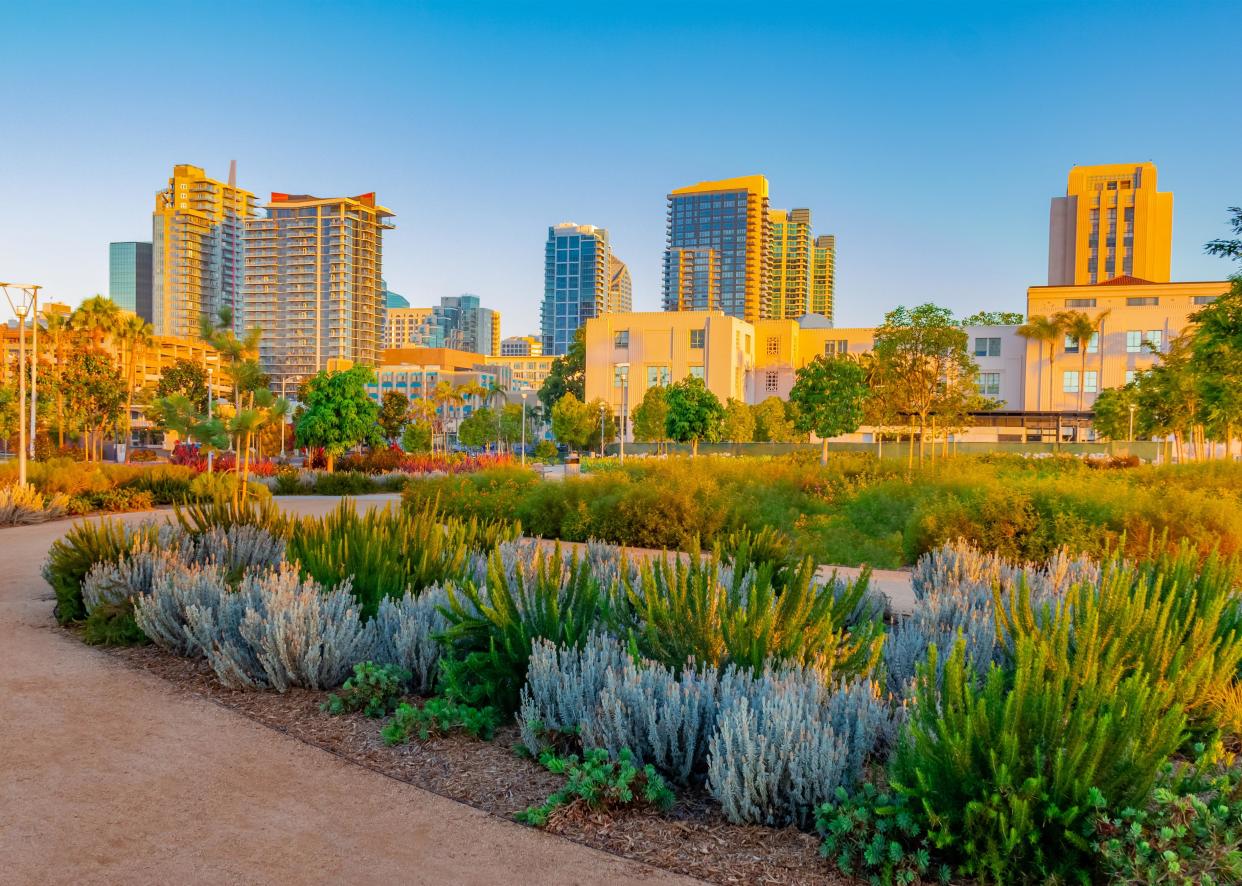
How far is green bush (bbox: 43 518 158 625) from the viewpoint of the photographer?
26.2ft

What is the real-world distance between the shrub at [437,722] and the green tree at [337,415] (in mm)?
27303

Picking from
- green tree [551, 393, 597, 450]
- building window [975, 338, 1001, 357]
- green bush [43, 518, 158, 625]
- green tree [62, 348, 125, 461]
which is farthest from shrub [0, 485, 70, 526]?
building window [975, 338, 1001, 357]

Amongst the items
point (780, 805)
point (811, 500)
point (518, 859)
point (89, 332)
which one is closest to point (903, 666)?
point (780, 805)

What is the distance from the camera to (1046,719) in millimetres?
3377

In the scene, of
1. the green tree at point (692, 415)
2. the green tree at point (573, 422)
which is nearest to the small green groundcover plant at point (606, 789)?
the green tree at point (692, 415)

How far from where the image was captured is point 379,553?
718 cm

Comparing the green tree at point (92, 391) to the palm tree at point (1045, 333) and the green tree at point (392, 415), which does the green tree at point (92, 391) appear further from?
the palm tree at point (1045, 333)

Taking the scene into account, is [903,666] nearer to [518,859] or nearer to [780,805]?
[780,805]

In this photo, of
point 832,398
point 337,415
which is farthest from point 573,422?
point 337,415

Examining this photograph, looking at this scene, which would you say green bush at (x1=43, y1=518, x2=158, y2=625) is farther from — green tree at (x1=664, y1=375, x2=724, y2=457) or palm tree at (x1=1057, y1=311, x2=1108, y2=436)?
palm tree at (x1=1057, y1=311, x2=1108, y2=436)

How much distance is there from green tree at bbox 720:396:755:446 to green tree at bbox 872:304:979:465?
29186mm

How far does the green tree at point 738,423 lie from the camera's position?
73062 mm

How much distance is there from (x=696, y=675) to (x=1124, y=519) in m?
8.86

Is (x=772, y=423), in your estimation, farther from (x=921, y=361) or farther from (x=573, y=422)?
(x=921, y=361)
